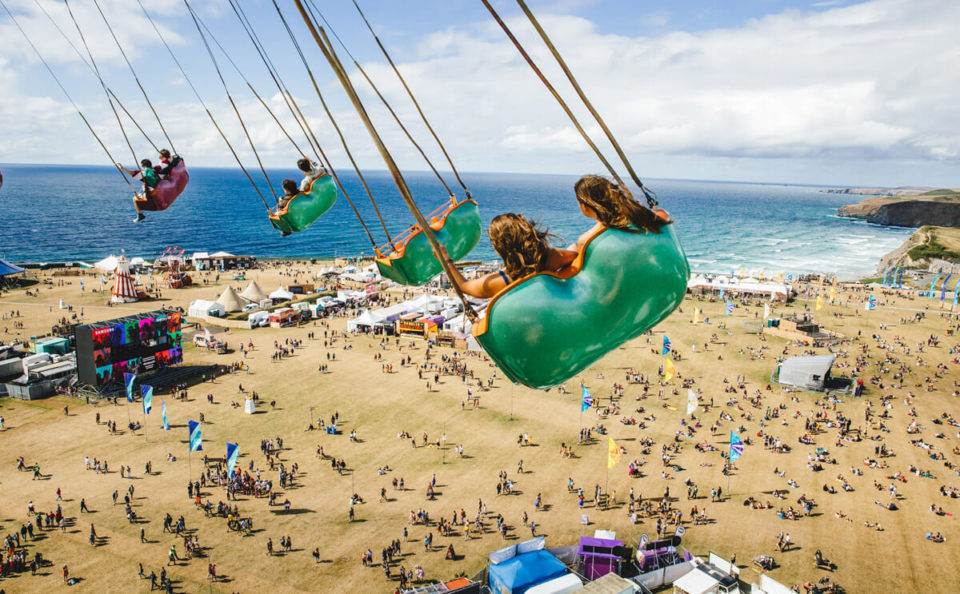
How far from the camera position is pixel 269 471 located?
3000 centimetres

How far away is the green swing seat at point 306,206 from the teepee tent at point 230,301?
190 feet

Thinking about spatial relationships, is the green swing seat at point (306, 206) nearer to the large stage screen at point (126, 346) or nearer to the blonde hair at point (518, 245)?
Result: the blonde hair at point (518, 245)

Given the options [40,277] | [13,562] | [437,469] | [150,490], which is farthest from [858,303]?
[40,277]

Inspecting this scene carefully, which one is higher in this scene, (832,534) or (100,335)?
(100,335)

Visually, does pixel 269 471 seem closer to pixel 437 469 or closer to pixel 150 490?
pixel 150 490

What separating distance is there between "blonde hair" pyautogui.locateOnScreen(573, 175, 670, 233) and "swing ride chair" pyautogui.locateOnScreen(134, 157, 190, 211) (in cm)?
811

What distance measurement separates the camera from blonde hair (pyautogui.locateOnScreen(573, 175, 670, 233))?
3852mm

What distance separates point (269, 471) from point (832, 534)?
27176 millimetres

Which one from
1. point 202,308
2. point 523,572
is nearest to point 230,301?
point 202,308

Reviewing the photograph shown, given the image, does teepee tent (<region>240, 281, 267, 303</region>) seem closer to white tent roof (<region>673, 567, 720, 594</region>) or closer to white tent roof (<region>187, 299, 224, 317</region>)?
white tent roof (<region>187, 299, 224, 317</region>)

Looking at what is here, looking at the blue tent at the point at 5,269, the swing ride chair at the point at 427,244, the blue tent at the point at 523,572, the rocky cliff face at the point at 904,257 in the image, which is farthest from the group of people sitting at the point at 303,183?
the rocky cliff face at the point at 904,257

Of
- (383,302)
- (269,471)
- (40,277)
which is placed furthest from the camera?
(40,277)

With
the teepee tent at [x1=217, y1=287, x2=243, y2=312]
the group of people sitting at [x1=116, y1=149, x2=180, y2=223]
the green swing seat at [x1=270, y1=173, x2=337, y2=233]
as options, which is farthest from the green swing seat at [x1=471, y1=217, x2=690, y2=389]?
the teepee tent at [x1=217, y1=287, x2=243, y2=312]

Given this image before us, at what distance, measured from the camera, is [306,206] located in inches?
332
